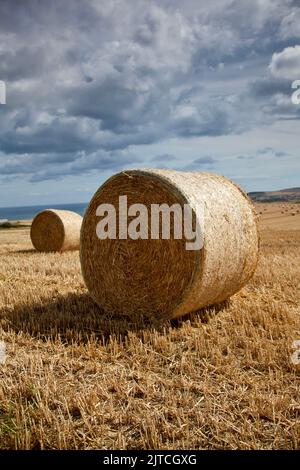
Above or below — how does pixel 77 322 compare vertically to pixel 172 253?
below

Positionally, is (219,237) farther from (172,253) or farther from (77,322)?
(77,322)

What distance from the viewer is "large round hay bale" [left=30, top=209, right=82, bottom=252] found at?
1427cm

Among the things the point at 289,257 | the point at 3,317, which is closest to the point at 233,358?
the point at 3,317

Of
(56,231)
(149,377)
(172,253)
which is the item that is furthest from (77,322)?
(56,231)

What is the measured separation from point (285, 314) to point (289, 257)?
525 cm

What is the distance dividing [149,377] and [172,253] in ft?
6.80

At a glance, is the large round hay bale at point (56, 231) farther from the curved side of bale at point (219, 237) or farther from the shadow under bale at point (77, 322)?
the curved side of bale at point (219, 237)

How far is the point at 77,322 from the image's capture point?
19.1 feet

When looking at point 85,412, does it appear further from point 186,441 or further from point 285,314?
point 285,314

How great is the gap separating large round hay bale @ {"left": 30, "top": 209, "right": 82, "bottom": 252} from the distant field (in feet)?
23.8

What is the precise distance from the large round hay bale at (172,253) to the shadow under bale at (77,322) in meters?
0.16
